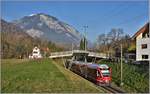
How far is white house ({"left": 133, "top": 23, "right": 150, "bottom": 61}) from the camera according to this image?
72500mm

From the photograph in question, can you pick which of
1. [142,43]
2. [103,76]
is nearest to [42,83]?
[103,76]

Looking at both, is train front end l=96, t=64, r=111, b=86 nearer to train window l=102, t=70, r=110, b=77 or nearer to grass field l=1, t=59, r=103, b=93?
train window l=102, t=70, r=110, b=77

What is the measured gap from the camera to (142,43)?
73.7 m

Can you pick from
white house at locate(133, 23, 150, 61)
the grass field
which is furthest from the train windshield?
white house at locate(133, 23, 150, 61)

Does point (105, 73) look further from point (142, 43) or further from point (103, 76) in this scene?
point (142, 43)

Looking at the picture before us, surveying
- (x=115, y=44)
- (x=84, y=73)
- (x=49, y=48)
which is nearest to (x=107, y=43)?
(x=115, y=44)

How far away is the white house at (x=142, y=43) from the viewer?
72500mm

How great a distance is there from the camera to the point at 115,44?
12362 cm

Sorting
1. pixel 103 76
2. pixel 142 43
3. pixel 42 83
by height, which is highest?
pixel 142 43

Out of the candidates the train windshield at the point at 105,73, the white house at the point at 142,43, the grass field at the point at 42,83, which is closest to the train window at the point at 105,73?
the train windshield at the point at 105,73

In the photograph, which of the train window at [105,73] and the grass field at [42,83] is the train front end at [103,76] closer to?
the train window at [105,73]

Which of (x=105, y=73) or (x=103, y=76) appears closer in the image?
(x=103, y=76)

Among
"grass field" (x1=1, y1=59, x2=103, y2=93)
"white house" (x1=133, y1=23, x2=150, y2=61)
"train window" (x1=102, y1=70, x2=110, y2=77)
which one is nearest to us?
"grass field" (x1=1, y1=59, x2=103, y2=93)

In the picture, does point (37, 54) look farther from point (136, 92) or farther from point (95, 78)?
point (136, 92)
